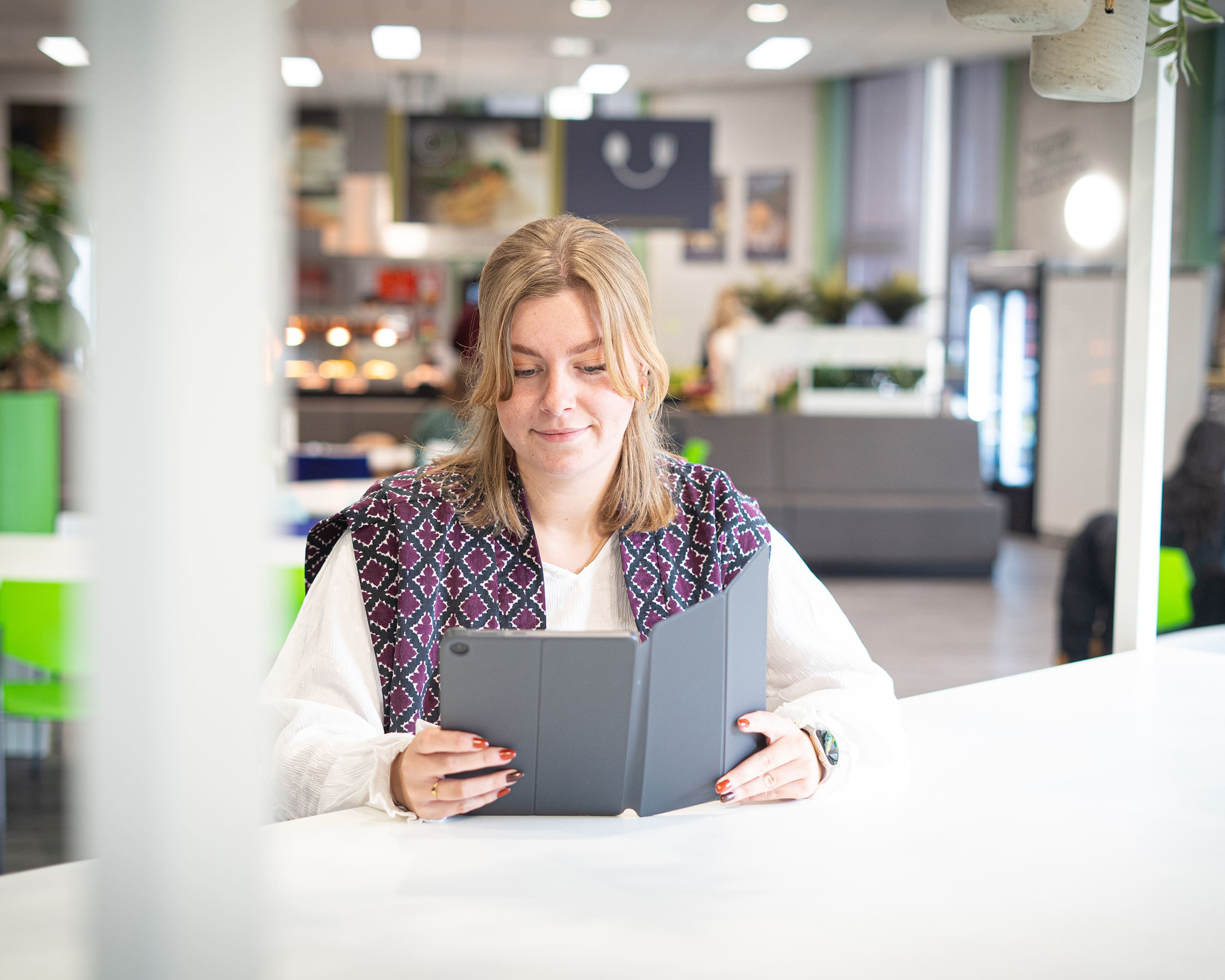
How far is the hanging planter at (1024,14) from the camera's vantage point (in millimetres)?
1329

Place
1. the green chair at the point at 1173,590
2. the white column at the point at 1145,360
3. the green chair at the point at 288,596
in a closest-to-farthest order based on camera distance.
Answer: the white column at the point at 1145,360
the green chair at the point at 288,596
the green chair at the point at 1173,590

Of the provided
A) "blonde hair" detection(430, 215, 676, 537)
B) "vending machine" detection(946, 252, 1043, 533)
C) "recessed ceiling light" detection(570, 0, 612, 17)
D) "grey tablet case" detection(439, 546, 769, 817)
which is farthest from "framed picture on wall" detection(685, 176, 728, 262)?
"grey tablet case" detection(439, 546, 769, 817)

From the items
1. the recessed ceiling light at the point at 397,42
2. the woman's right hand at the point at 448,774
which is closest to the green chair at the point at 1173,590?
the woman's right hand at the point at 448,774

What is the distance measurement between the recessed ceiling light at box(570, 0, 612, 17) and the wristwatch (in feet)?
25.8

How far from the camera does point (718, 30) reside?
914cm

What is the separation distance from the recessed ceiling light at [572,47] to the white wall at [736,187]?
1.81 m

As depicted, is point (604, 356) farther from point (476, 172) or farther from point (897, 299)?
point (476, 172)

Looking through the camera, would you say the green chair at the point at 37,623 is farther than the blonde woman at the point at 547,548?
Yes

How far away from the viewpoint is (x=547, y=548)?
152 centimetres

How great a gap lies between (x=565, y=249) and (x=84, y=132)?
1089 mm

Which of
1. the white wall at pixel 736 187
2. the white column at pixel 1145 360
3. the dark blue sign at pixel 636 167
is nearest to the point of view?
the white column at pixel 1145 360

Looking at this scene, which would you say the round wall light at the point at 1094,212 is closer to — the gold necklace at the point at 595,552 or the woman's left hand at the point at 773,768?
the gold necklace at the point at 595,552

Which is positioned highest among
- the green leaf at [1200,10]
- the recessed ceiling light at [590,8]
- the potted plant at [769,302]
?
the recessed ceiling light at [590,8]

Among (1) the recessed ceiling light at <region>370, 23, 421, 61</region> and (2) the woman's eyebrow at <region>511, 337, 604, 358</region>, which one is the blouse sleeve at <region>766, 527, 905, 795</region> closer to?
(2) the woman's eyebrow at <region>511, 337, 604, 358</region>
